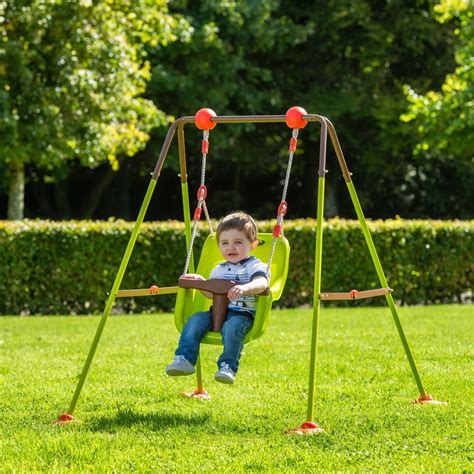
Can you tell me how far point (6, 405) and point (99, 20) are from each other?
10483 millimetres

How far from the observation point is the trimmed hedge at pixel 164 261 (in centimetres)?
1401

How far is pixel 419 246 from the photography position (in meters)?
15.5

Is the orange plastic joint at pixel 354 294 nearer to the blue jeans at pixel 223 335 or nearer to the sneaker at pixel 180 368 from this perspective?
the blue jeans at pixel 223 335

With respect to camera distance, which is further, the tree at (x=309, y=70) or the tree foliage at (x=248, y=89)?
the tree at (x=309, y=70)

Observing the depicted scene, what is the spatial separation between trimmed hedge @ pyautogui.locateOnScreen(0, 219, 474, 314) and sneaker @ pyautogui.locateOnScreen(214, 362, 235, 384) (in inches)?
329

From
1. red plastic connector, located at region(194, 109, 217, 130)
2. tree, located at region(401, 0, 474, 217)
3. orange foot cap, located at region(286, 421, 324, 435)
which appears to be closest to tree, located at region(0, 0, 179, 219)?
tree, located at region(401, 0, 474, 217)

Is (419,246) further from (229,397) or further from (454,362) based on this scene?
(229,397)

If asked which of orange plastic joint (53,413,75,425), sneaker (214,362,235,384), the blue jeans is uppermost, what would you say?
the blue jeans

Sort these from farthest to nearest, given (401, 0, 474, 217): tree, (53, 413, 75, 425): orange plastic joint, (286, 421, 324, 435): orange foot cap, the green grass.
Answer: (401, 0, 474, 217): tree
(53, 413, 75, 425): orange plastic joint
(286, 421, 324, 435): orange foot cap
the green grass

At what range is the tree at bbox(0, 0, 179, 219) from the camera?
15.6 metres

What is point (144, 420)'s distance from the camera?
20.2ft

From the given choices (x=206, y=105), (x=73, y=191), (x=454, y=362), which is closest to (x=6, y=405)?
(x=454, y=362)

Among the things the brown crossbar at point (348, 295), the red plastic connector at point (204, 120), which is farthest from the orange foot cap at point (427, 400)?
the red plastic connector at point (204, 120)

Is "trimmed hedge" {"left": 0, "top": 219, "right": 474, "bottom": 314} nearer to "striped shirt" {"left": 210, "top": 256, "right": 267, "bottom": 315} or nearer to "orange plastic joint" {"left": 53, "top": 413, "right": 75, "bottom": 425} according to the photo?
"striped shirt" {"left": 210, "top": 256, "right": 267, "bottom": 315}
